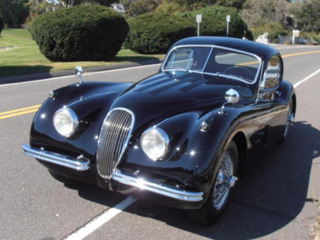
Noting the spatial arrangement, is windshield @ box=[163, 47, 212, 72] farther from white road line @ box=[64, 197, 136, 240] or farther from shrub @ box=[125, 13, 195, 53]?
shrub @ box=[125, 13, 195, 53]

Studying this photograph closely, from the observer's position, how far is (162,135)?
308cm

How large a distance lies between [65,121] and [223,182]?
1694 millimetres

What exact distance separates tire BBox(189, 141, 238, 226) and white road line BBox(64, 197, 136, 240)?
77 centimetres

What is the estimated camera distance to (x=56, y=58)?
16.5m

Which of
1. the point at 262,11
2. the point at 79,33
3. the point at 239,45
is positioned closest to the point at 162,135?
the point at 239,45

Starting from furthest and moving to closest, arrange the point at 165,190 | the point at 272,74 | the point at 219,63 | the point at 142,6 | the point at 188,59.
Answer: the point at 142,6 < the point at 272,74 < the point at 188,59 < the point at 219,63 < the point at 165,190

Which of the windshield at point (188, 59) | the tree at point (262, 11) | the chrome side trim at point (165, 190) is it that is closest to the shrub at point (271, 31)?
the tree at point (262, 11)

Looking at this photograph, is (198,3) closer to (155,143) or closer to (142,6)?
(142,6)

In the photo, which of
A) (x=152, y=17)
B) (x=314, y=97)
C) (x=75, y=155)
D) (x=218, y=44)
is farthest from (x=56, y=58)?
(x=75, y=155)

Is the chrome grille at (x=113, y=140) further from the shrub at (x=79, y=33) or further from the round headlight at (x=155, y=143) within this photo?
the shrub at (x=79, y=33)

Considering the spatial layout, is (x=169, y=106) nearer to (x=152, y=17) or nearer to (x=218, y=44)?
(x=218, y=44)

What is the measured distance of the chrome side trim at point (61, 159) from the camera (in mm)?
3320

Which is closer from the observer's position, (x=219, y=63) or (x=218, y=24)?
(x=219, y=63)

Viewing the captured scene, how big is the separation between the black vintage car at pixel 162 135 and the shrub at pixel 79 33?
1241 centimetres
